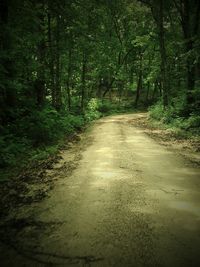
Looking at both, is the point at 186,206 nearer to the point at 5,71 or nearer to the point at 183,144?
the point at 5,71

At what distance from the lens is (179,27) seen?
92.6 feet

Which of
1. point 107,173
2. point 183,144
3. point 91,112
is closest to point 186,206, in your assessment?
point 107,173

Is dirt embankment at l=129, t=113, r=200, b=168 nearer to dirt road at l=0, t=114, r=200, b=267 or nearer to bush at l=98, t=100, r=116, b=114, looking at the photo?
dirt road at l=0, t=114, r=200, b=267

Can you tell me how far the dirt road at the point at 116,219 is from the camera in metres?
4.22

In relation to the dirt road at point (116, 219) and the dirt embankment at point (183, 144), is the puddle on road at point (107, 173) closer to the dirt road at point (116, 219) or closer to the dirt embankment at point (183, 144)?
the dirt road at point (116, 219)

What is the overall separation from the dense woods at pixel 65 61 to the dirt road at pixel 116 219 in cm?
349

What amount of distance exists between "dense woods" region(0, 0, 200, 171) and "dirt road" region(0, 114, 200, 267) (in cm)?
349

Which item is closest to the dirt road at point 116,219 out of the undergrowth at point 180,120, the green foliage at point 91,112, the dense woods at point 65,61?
the dense woods at point 65,61

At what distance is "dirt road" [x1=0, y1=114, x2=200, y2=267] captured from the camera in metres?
4.22

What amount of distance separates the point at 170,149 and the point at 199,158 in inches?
69.4

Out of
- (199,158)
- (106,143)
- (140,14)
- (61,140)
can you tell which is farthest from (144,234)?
(140,14)

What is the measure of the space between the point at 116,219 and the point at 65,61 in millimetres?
18831

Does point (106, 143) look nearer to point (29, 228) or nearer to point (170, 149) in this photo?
point (170, 149)

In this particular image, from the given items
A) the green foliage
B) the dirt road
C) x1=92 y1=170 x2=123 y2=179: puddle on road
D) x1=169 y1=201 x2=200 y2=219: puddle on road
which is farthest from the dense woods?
x1=169 y1=201 x2=200 y2=219: puddle on road
